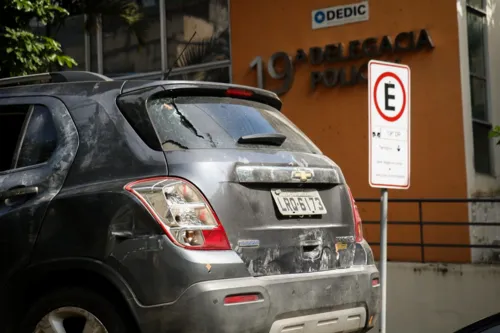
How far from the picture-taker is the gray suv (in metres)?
4.38

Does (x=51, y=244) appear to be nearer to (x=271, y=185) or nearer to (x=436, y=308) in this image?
(x=271, y=185)

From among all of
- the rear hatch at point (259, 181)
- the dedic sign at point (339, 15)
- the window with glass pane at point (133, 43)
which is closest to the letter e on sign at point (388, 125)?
the rear hatch at point (259, 181)

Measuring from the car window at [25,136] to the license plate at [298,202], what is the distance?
1333 mm

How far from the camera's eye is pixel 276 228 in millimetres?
4766

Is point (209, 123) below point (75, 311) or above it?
above

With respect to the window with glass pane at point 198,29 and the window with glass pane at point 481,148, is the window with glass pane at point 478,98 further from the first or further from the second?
the window with glass pane at point 198,29

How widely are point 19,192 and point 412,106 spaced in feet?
26.8

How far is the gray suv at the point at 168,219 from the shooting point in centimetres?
438

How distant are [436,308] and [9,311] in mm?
6237

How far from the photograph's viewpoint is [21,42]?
434 inches

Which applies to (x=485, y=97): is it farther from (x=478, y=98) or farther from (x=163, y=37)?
(x=163, y=37)

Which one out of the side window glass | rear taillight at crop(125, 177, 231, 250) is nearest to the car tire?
rear taillight at crop(125, 177, 231, 250)

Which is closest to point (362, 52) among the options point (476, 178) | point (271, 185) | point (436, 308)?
point (476, 178)

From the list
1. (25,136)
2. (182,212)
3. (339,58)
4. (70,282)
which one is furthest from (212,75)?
(182,212)
